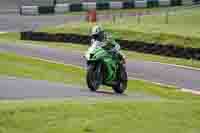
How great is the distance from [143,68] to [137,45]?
21.4ft

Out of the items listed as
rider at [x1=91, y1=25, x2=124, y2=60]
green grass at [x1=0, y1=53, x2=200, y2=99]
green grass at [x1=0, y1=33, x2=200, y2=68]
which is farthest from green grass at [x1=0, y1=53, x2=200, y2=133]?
green grass at [x1=0, y1=33, x2=200, y2=68]

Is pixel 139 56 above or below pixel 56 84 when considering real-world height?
below

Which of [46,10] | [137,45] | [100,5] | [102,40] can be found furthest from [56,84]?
[100,5]

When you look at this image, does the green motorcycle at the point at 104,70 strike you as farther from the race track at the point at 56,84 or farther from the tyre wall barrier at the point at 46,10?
the tyre wall barrier at the point at 46,10

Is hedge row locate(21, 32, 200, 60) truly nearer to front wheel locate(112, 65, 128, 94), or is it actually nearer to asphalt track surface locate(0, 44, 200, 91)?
asphalt track surface locate(0, 44, 200, 91)

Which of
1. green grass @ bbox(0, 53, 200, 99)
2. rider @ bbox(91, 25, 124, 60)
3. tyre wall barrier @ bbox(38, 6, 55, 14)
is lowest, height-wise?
tyre wall barrier @ bbox(38, 6, 55, 14)

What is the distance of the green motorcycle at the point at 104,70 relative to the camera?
1523 cm

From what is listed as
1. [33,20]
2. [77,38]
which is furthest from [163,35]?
[33,20]

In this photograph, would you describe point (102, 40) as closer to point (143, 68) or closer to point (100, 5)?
point (143, 68)

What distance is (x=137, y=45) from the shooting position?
3164 cm

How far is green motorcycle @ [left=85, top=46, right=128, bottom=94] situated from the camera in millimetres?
15234

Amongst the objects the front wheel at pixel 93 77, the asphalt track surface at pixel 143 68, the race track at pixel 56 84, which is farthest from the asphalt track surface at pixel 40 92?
the asphalt track surface at pixel 143 68


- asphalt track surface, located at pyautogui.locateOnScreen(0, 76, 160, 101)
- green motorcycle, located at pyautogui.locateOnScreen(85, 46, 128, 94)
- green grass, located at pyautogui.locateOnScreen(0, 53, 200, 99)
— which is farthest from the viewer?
green grass, located at pyautogui.locateOnScreen(0, 53, 200, 99)

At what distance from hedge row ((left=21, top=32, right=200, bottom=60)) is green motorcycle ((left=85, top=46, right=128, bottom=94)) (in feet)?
39.1
